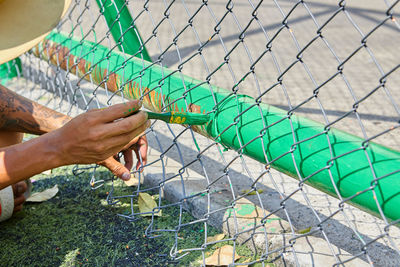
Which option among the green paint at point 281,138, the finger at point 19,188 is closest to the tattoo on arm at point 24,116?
the finger at point 19,188

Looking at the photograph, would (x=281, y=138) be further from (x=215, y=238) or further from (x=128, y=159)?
(x=128, y=159)

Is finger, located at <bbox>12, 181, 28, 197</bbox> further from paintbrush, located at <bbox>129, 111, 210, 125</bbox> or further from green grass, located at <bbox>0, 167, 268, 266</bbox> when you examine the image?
paintbrush, located at <bbox>129, 111, 210, 125</bbox>

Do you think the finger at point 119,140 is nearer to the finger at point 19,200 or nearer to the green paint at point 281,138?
the green paint at point 281,138

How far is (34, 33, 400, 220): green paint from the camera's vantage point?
1316mm

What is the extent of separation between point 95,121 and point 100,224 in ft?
2.89

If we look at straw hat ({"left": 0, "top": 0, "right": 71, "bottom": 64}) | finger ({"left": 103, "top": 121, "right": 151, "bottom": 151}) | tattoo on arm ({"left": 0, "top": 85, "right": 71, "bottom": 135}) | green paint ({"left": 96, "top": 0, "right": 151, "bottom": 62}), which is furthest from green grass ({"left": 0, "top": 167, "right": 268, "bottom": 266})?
straw hat ({"left": 0, "top": 0, "right": 71, "bottom": 64})

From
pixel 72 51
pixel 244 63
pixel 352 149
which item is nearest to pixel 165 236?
pixel 352 149

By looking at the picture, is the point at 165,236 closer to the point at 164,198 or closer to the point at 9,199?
the point at 164,198

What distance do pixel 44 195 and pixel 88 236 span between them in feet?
1.53

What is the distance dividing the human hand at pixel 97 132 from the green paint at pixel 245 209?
73 centimetres

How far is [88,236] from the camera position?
2.14 meters

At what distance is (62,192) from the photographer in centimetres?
252

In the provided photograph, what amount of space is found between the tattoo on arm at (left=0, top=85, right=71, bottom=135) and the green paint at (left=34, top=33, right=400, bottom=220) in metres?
0.37

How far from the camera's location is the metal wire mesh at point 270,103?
Answer: 1.71 meters
